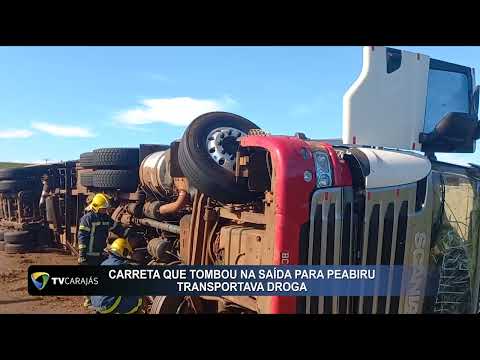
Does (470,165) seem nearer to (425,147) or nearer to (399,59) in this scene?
(425,147)

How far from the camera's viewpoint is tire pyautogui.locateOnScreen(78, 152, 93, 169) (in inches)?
150

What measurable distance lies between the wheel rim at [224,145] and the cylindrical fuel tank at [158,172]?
2.38ft

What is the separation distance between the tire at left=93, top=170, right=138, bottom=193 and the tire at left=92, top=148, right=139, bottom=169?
0.78 ft

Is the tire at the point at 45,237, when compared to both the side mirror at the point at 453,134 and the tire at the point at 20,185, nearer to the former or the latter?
the tire at the point at 20,185

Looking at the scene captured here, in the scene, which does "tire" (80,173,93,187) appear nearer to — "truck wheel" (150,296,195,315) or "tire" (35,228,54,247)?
"tire" (35,228,54,247)

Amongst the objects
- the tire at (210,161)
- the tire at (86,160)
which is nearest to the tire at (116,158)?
the tire at (86,160)

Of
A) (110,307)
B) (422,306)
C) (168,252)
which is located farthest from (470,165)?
(110,307)

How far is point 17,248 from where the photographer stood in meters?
5.37

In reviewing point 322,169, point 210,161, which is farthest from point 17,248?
point 322,169

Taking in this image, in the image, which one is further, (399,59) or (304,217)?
(399,59)

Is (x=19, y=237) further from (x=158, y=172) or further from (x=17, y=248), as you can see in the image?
(x=158, y=172)

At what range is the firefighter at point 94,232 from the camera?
347cm
